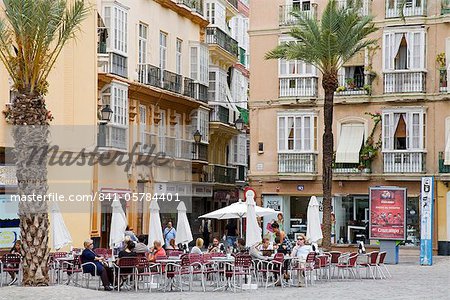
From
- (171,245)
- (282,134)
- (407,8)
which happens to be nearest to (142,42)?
(282,134)

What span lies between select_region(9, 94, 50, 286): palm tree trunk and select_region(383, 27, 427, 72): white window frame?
26.6 m

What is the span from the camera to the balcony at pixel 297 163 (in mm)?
50438

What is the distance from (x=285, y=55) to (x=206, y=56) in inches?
603

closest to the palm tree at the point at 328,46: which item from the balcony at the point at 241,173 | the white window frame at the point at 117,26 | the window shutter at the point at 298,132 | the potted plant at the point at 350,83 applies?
the white window frame at the point at 117,26

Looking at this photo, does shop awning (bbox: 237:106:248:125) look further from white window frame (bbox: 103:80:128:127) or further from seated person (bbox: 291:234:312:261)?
seated person (bbox: 291:234:312:261)

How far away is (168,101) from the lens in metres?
52.0

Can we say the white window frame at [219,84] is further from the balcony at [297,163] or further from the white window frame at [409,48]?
the white window frame at [409,48]

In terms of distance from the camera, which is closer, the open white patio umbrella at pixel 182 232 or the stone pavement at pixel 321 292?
the stone pavement at pixel 321 292

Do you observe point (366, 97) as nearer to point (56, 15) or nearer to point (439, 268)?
point (439, 268)

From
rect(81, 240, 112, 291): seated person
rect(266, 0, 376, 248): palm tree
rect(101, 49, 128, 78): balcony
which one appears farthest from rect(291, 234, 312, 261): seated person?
rect(101, 49, 128, 78): balcony

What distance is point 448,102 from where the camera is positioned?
1884 inches

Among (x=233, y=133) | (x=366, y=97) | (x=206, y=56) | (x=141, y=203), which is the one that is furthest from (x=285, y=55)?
(x=233, y=133)

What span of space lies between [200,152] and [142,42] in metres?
8.60

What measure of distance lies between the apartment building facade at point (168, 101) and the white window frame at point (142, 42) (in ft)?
0.15
